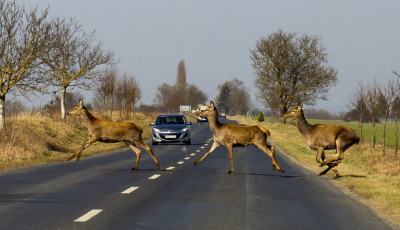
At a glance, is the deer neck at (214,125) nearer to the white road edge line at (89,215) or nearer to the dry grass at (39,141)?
the dry grass at (39,141)

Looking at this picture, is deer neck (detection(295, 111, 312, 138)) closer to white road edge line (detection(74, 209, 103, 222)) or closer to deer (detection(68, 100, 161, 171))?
deer (detection(68, 100, 161, 171))

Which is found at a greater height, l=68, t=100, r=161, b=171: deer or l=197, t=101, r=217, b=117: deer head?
l=197, t=101, r=217, b=117: deer head

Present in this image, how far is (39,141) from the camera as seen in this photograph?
26031 millimetres

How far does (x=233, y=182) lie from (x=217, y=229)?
6.45 metres

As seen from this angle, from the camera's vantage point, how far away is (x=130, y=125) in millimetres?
17391

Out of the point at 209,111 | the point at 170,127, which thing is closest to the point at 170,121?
the point at 170,127

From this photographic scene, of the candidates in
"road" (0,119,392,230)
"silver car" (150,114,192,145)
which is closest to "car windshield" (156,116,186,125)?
"silver car" (150,114,192,145)

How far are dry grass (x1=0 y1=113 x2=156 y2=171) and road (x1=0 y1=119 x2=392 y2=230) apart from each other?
3.72 m

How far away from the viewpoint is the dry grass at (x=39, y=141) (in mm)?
21641

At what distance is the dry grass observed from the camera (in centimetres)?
2164

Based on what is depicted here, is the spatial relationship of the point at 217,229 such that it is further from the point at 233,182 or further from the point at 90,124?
the point at 90,124

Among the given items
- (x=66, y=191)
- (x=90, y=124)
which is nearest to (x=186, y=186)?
(x=66, y=191)

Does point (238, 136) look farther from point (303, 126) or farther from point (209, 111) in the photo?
point (303, 126)

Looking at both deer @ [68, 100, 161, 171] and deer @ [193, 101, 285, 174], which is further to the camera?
deer @ [68, 100, 161, 171]
